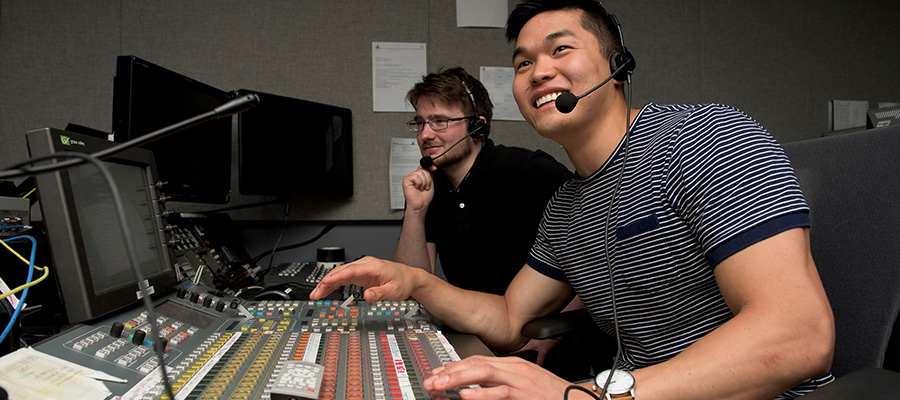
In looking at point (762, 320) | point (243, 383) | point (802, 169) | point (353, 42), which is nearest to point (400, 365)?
point (243, 383)

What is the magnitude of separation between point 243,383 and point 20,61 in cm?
186

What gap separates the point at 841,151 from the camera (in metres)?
0.77

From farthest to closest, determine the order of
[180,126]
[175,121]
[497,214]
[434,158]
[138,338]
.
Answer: [434,158] → [497,214] → [175,121] → [138,338] → [180,126]

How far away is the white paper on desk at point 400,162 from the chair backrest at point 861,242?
4.29 ft

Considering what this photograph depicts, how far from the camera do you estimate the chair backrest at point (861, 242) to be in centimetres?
69

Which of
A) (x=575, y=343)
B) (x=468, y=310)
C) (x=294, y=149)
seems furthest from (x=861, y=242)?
(x=294, y=149)

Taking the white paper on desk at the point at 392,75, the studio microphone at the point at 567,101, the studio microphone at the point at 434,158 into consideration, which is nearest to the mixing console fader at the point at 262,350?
the studio microphone at the point at 567,101

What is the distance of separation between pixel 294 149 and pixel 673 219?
1.26 m

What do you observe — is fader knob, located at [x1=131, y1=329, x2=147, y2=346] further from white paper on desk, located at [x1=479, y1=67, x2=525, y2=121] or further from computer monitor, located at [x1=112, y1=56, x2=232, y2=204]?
white paper on desk, located at [x1=479, y1=67, x2=525, y2=121]

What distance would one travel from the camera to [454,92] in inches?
60.7

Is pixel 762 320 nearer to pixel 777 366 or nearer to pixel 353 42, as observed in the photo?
pixel 777 366

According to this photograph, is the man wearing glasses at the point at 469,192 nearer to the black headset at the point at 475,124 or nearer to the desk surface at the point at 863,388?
the black headset at the point at 475,124

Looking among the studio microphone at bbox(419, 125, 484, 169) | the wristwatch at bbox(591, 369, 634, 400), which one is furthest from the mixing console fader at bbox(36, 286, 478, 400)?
the studio microphone at bbox(419, 125, 484, 169)

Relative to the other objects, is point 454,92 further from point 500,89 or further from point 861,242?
point 861,242
